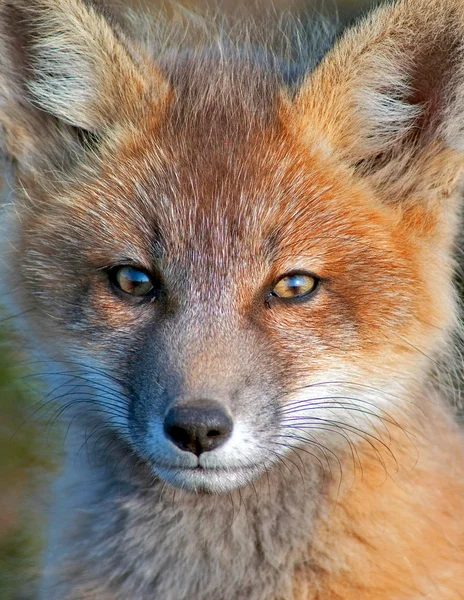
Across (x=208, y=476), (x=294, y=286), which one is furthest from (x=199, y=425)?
(x=294, y=286)

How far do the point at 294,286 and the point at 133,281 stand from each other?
61 cm

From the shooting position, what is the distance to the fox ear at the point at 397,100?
3.33 meters

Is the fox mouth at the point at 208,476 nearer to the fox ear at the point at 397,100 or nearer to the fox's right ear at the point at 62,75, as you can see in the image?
the fox ear at the point at 397,100

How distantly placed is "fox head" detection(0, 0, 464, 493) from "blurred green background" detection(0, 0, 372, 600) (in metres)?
0.44

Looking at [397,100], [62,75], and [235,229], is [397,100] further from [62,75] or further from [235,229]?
[62,75]

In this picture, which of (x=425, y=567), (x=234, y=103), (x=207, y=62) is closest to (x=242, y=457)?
(x=425, y=567)

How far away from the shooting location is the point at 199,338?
3.23 metres

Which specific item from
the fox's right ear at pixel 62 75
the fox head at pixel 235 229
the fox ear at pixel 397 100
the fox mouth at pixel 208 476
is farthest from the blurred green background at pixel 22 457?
the fox mouth at pixel 208 476

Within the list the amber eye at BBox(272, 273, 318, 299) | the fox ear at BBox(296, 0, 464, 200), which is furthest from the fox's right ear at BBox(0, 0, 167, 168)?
the amber eye at BBox(272, 273, 318, 299)

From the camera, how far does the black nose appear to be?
2.97 metres

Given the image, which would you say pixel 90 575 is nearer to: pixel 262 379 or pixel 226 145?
pixel 262 379

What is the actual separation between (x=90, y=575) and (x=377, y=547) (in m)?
1.18

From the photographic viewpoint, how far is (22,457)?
5695 mm

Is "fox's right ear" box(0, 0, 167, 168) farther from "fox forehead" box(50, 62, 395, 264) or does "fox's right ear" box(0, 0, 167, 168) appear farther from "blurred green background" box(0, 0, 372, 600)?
"blurred green background" box(0, 0, 372, 600)
